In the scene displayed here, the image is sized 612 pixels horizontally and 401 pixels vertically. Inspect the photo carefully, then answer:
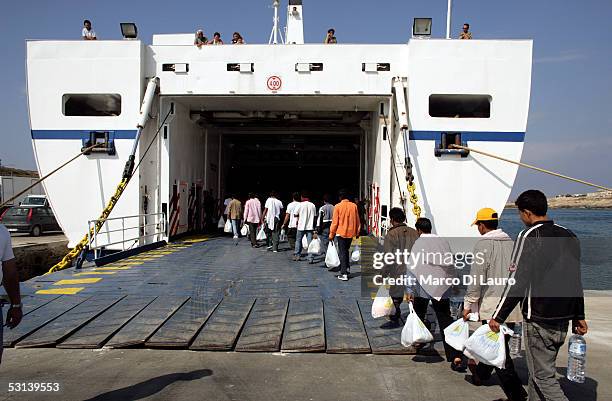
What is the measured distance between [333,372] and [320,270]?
4309 millimetres

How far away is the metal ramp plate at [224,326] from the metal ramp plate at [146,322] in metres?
0.52

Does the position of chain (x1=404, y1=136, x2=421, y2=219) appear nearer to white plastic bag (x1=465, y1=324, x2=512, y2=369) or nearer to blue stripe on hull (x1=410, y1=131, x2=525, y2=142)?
blue stripe on hull (x1=410, y1=131, x2=525, y2=142)

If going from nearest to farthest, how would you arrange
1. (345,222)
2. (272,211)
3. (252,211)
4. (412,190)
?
1. (345,222)
2. (412,190)
3. (272,211)
4. (252,211)

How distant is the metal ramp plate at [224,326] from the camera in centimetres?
509

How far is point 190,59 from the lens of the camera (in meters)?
10.4

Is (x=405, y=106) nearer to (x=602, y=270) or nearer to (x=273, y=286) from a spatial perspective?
(x=273, y=286)

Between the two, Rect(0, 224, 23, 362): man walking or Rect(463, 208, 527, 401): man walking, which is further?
Rect(463, 208, 527, 401): man walking

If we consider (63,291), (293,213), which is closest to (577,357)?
(63,291)

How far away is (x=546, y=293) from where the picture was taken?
10.8 ft

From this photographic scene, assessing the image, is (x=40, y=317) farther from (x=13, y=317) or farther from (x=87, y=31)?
(x=87, y=31)

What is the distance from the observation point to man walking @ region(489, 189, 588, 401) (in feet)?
10.7

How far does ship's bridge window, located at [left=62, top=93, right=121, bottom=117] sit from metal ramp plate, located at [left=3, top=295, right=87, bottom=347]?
604 centimetres

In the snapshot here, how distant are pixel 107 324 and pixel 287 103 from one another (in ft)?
23.0

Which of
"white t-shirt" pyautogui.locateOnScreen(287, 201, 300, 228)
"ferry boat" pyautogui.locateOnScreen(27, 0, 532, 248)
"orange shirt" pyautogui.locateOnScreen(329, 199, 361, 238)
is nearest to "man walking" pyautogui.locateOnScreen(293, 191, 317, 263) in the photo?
"white t-shirt" pyautogui.locateOnScreen(287, 201, 300, 228)
